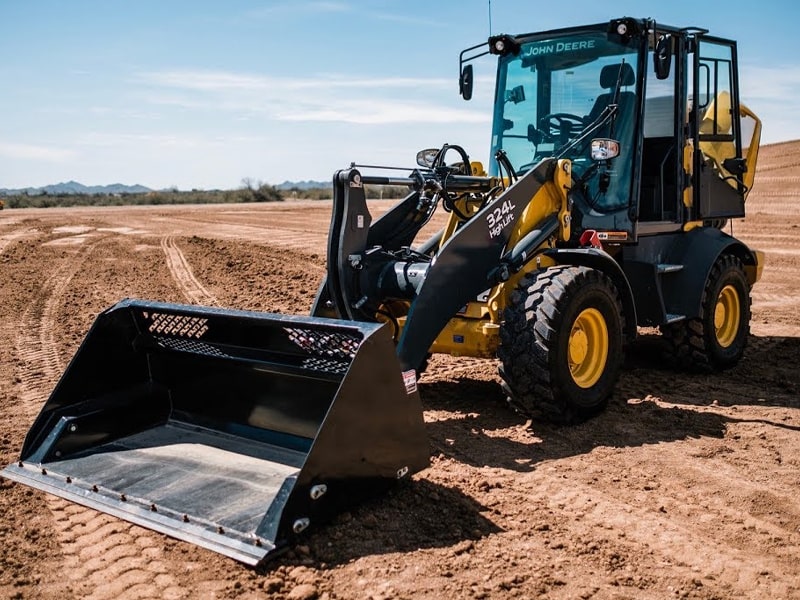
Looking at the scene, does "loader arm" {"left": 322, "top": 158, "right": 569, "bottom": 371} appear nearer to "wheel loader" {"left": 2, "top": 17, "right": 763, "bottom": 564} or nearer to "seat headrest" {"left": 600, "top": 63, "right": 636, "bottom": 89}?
"wheel loader" {"left": 2, "top": 17, "right": 763, "bottom": 564}

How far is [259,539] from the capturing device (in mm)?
3514

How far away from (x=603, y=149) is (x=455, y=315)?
1706mm

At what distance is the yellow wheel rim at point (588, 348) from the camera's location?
5.45 meters

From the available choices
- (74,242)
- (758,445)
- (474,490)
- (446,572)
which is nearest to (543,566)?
(446,572)

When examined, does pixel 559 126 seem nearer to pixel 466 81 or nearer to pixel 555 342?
pixel 466 81

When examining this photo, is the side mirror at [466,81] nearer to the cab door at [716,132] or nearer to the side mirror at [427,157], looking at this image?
the side mirror at [427,157]

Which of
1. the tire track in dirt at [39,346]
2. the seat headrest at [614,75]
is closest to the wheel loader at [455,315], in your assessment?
the seat headrest at [614,75]

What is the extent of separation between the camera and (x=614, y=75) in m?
6.19

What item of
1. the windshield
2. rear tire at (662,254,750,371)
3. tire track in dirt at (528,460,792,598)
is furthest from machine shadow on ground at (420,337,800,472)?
the windshield

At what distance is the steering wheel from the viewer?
6.39 m

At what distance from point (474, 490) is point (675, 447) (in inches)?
58.4

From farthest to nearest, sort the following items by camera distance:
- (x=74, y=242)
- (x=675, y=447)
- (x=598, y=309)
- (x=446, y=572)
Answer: (x=74, y=242) < (x=598, y=309) < (x=675, y=447) < (x=446, y=572)

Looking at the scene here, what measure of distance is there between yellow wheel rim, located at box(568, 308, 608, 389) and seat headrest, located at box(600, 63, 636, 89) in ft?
6.09

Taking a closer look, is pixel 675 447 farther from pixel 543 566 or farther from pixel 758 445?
pixel 543 566
